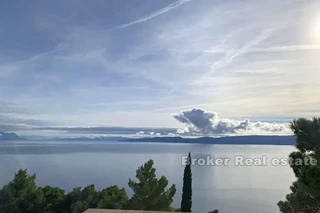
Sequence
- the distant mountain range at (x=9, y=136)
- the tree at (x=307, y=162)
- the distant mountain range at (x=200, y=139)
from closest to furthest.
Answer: the tree at (x=307, y=162)
the distant mountain range at (x=200, y=139)
the distant mountain range at (x=9, y=136)

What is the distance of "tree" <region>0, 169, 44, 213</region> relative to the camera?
6207mm

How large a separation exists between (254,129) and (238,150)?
660 millimetres

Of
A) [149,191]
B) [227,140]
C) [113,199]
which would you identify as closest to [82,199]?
[113,199]

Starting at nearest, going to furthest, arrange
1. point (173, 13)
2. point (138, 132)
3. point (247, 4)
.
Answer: point (247, 4), point (173, 13), point (138, 132)

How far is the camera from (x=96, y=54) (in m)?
6.24

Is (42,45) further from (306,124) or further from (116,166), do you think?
(306,124)

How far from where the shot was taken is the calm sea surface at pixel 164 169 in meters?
6.72

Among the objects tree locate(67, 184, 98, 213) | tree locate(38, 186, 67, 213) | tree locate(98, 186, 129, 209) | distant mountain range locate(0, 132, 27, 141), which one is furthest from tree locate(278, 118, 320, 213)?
distant mountain range locate(0, 132, 27, 141)

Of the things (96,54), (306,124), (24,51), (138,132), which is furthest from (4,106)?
(306,124)

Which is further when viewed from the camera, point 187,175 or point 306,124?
point 187,175

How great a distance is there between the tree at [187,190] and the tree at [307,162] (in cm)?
337

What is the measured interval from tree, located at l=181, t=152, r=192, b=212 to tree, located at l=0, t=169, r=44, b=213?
123 inches

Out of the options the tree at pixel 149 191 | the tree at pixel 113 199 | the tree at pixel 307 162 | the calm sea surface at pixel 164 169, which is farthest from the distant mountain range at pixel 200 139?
the tree at pixel 307 162

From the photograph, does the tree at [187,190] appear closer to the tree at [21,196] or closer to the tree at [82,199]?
the tree at [82,199]
